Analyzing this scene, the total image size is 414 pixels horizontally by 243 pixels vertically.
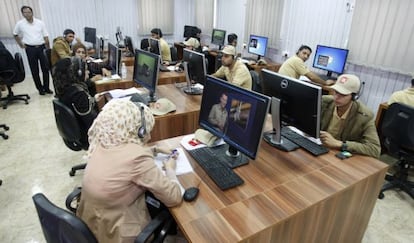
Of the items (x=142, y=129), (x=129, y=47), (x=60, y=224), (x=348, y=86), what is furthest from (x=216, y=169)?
(x=129, y=47)

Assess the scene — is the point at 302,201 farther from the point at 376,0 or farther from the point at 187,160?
the point at 376,0

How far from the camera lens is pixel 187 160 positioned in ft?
5.25

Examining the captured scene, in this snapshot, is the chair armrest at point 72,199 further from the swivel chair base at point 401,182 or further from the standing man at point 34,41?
the standing man at point 34,41

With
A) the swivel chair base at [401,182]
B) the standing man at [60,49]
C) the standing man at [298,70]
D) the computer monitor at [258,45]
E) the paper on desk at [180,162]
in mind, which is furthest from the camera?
the computer monitor at [258,45]

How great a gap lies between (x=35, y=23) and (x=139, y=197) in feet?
16.3

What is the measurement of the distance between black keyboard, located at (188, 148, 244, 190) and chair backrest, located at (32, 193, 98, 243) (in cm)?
64

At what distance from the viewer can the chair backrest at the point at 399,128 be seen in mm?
2236

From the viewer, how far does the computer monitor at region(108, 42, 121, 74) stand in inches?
128

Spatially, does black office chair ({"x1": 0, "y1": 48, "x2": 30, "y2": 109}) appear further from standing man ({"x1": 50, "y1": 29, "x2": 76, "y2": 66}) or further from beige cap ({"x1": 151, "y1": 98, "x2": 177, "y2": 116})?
beige cap ({"x1": 151, "y1": 98, "x2": 177, "y2": 116})

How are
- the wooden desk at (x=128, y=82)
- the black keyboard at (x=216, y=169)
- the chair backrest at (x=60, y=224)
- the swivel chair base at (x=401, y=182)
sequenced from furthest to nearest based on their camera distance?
the wooden desk at (x=128, y=82) < the swivel chair base at (x=401, y=182) < the black keyboard at (x=216, y=169) < the chair backrest at (x=60, y=224)

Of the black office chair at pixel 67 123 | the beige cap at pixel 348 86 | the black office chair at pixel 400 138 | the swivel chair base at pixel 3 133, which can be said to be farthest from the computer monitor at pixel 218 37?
the beige cap at pixel 348 86

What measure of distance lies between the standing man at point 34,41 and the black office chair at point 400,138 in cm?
531

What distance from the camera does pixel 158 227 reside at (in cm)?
125

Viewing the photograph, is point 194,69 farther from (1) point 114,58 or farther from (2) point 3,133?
(2) point 3,133
